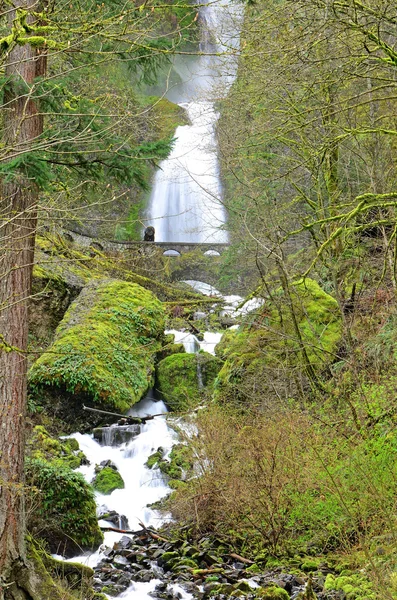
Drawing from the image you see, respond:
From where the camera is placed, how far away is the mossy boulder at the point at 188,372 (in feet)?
48.5

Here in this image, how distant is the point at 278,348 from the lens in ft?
35.1

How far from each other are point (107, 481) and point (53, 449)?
106cm

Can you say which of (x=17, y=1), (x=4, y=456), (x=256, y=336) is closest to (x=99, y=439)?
(x=256, y=336)

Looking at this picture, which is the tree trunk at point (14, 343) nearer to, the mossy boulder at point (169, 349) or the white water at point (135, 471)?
the white water at point (135, 471)

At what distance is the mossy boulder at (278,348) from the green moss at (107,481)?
224 centimetres

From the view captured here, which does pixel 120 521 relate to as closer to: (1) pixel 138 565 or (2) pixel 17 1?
(1) pixel 138 565

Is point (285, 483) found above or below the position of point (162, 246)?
below

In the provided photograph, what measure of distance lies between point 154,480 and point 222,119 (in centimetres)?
721

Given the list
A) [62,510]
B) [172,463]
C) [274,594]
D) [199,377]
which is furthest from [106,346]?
[274,594]

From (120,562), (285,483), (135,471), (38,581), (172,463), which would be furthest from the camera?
(172,463)

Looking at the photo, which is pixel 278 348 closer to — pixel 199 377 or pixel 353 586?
pixel 199 377

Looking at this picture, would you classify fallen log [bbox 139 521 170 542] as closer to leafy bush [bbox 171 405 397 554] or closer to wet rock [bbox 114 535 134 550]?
wet rock [bbox 114 535 134 550]

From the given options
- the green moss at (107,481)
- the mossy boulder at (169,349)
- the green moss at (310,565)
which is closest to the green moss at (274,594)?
the green moss at (310,565)

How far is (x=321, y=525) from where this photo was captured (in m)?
7.33
